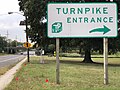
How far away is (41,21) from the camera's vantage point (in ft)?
141

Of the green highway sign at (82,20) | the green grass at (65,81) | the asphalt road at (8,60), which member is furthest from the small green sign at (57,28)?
the asphalt road at (8,60)

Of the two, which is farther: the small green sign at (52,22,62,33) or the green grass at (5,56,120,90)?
the small green sign at (52,22,62,33)

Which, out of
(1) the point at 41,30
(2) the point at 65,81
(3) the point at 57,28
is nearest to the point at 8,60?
(1) the point at 41,30

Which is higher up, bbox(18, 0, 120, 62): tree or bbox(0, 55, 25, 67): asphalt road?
bbox(18, 0, 120, 62): tree

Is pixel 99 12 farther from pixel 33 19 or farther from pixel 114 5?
pixel 33 19

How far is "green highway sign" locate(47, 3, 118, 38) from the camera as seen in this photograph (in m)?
13.5

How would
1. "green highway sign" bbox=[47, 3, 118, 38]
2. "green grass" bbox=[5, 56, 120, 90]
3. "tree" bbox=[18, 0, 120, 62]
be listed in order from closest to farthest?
"green grass" bbox=[5, 56, 120, 90]
"green highway sign" bbox=[47, 3, 118, 38]
"tree" bbox=[18, 0, 120, 62]

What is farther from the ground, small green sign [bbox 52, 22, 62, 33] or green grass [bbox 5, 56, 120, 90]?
small green sign [bbox 52, 22, 62, 33]

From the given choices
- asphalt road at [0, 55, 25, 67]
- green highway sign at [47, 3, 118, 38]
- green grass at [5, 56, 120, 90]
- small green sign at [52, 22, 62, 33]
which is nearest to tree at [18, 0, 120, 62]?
asphalt road at [0, 55, 25, 67]

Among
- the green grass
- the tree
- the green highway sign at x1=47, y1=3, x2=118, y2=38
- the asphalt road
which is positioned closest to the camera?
the green grass

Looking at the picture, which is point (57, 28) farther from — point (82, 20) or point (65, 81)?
point (65, 81)

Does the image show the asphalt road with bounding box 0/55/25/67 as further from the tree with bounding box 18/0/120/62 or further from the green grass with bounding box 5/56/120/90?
the green grass with bounding box 5/56/120/90

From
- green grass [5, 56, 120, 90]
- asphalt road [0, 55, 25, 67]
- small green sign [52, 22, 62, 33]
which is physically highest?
small green sign [52, 22, 62, 33]

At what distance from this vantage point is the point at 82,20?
1351cm
